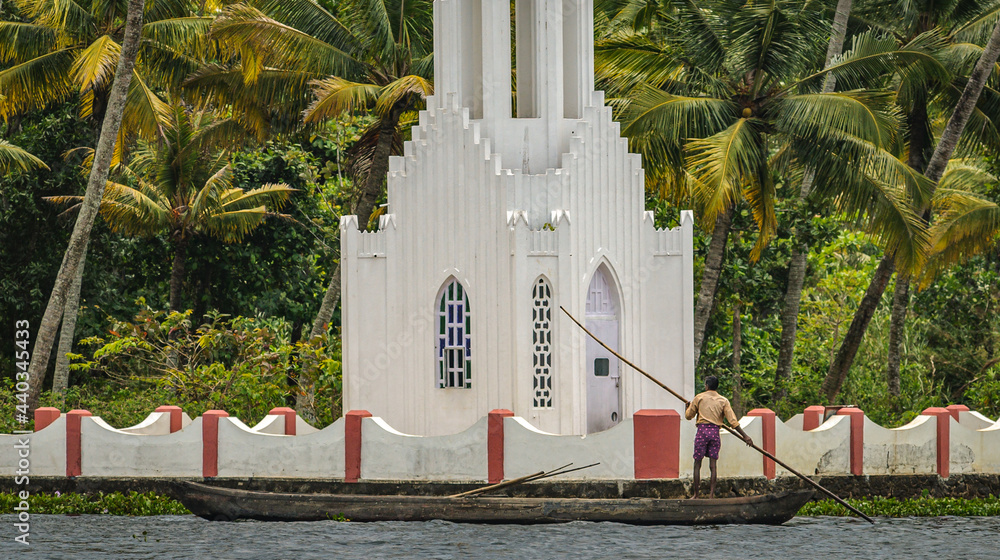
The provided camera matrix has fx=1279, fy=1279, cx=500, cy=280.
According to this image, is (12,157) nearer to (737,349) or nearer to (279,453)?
(279,453)

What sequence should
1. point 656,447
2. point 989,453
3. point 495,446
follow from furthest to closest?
point 989,453
point 495,446
point 656,447

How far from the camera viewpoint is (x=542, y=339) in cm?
1895

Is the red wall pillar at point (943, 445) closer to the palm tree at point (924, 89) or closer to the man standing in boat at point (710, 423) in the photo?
the man standing in boat at point (710, 423)

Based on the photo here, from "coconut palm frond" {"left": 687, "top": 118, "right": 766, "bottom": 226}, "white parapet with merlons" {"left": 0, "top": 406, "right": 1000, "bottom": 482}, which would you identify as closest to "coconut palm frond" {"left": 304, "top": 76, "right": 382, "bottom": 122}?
"coconut palm frond" {"left": 687, "top": 118, "right": 766, "bottom": 226}

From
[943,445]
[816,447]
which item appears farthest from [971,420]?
[816,447]

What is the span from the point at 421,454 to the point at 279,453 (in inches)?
79.1

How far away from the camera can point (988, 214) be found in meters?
25.4

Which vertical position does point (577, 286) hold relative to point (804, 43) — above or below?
below

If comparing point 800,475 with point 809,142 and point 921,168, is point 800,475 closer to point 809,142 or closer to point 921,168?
point 809,142

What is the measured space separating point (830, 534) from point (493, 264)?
623 cm

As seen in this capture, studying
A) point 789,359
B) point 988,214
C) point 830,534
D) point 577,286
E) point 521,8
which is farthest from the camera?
point 789,359

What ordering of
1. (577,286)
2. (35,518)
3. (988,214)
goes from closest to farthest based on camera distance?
(35,518) → (577,286) → (988,214)

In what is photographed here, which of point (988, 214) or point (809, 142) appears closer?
point (809, 142)

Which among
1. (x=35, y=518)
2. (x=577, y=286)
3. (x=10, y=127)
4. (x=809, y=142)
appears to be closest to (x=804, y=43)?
(x=809, y=142)
